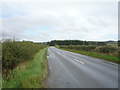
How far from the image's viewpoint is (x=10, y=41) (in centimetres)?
923

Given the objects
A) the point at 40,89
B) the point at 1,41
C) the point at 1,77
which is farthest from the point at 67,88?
the point at 1,41

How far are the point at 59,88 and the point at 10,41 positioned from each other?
7140 mm

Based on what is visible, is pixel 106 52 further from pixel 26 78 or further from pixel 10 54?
pixel 26 78

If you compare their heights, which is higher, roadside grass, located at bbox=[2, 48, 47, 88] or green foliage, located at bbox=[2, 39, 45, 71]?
green foliage, located at bbox=[2, 39, 45, 71]

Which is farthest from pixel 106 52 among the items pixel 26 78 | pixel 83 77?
pixel 26 78

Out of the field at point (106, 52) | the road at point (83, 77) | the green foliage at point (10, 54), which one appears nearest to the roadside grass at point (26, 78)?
the road at point (83, 77)

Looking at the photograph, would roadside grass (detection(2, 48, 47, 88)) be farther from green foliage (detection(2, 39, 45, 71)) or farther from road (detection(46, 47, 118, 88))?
green foliage (detection(2, 39, 45, 71))

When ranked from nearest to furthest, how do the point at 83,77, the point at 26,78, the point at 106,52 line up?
the point at 26,78 < the point at 83,77 < the point at 106,52

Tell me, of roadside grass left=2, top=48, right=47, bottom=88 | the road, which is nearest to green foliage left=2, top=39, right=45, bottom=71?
roadside grass left=2, top=48, right=47, bottom=88

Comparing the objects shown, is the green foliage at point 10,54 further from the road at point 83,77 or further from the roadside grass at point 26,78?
the road at point 83,77

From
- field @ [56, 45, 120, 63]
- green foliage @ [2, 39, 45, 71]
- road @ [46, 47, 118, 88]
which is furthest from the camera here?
field @ [56, 45, 120, 63]

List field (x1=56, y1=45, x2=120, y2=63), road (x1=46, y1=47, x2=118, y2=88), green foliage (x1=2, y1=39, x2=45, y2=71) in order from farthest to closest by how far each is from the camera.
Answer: field (x1=56, y1=45, x2=120, y2=63)
green foliage (x1=2, y1=39, x2=45, y2=71)
road (x1=46, y1=47, x2=118, y2=88)

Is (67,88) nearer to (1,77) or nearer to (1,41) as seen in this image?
(1,77)

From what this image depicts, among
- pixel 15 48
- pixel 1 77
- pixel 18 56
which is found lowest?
pixel 1 77
